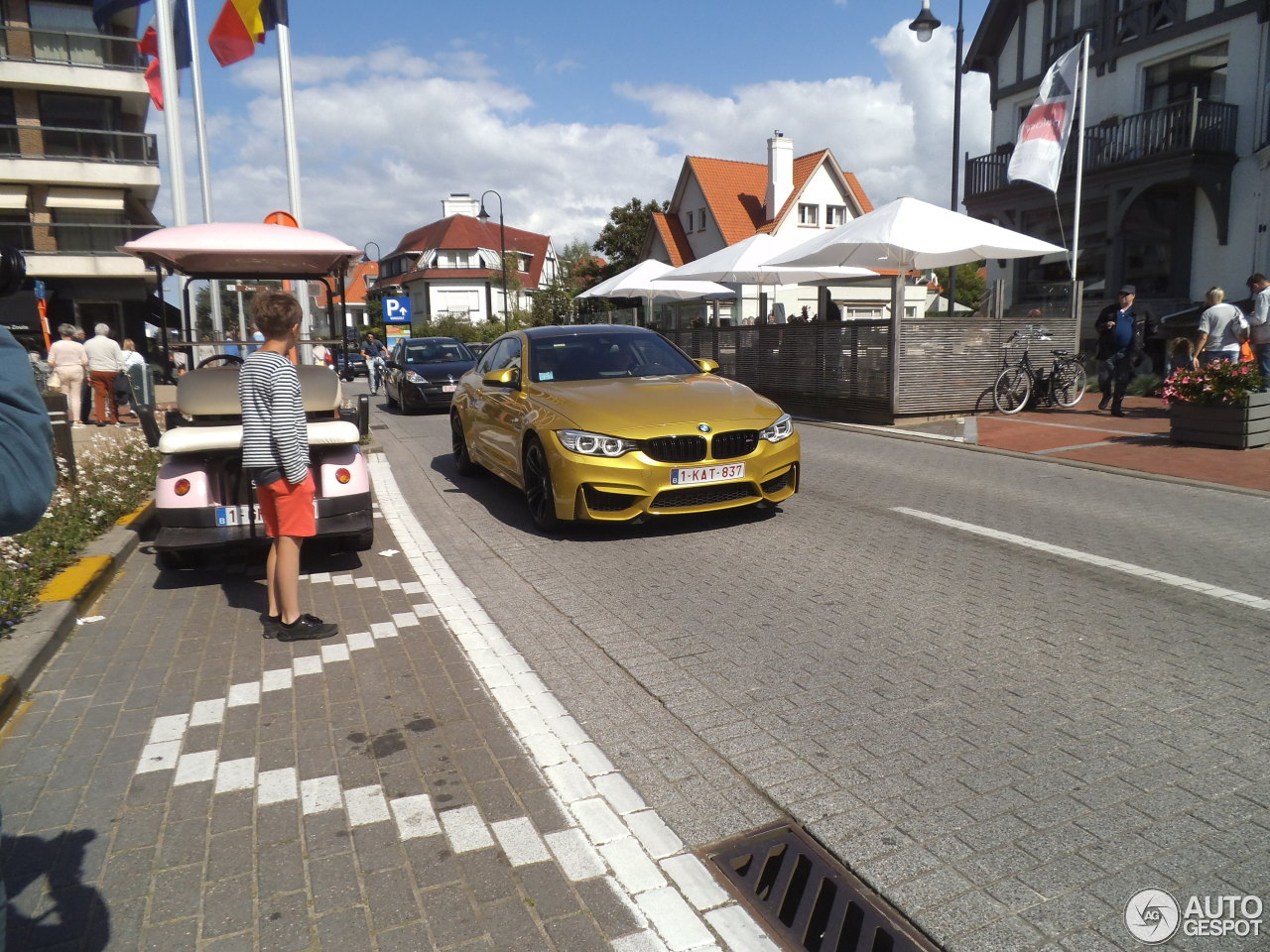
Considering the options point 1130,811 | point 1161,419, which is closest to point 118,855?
point 1130,811

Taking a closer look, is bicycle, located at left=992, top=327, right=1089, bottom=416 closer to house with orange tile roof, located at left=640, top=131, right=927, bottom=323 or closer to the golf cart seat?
the golf cart seat

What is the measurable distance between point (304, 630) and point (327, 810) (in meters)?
1.95

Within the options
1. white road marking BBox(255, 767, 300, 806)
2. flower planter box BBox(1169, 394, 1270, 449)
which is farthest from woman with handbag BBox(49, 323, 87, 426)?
flower planter box BBox(1169, 394, 1270, 449)

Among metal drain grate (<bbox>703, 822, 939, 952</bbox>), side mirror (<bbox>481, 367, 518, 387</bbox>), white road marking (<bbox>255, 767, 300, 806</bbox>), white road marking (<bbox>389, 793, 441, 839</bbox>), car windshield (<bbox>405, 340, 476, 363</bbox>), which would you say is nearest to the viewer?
metal drain grate (<bbox>703, 822, 939, 952</bbox>)

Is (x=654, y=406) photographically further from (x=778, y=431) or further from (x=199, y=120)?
(x=199, y=120)

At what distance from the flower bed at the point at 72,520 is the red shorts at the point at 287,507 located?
105 centimetres

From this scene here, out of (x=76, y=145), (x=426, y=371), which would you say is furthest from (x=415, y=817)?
(x=76, y=145)

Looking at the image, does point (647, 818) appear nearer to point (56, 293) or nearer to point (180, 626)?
point (180, 626)

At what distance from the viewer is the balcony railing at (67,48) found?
30594 mm

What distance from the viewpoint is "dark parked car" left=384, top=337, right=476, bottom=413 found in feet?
62.6

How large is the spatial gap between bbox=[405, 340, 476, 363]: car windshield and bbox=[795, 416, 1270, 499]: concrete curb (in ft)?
28.7

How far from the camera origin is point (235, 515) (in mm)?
6078

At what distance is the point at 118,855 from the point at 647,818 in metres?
1.70

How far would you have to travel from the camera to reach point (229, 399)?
22.7ft
